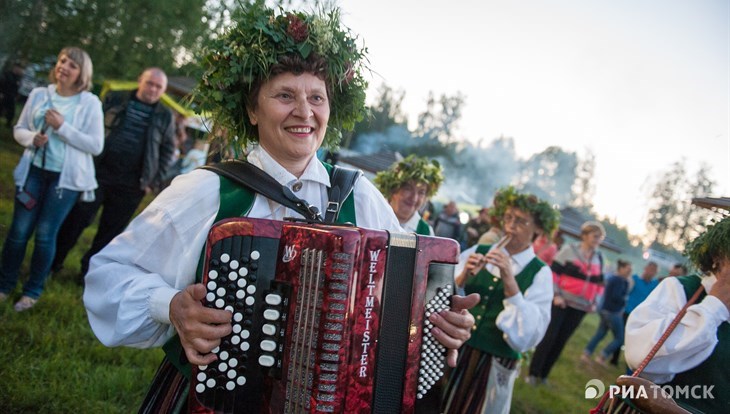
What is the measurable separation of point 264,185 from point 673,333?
216cm

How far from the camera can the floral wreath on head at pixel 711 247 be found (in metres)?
2.51

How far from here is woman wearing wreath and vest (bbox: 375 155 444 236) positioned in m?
4.26

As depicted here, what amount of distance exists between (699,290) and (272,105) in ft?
7.79

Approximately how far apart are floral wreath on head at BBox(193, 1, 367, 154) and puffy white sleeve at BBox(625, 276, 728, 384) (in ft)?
6.36

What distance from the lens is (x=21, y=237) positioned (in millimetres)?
3803

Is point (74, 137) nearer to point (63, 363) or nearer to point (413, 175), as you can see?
point (63, 363)

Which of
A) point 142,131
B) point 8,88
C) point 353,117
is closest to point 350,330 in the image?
point 353,117

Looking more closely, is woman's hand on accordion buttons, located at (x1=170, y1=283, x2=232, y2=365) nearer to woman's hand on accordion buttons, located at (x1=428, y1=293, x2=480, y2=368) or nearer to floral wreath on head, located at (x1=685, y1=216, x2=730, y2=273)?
woman's hand on accordion buttons, located at (x1=428, y1=293, x2=480, y2=368)

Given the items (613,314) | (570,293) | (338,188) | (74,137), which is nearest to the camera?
(338,188)

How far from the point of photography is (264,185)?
194 cm

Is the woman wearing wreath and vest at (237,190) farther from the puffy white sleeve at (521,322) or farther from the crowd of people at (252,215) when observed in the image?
the puffy white sleeve at (521,322)

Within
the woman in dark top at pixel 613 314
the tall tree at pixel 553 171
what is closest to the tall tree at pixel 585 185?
the tall tree at pixel 553 171

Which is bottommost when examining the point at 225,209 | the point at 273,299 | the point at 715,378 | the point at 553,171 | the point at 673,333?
the point at 715,378

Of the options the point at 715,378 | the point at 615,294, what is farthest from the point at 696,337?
the point at 615,294
